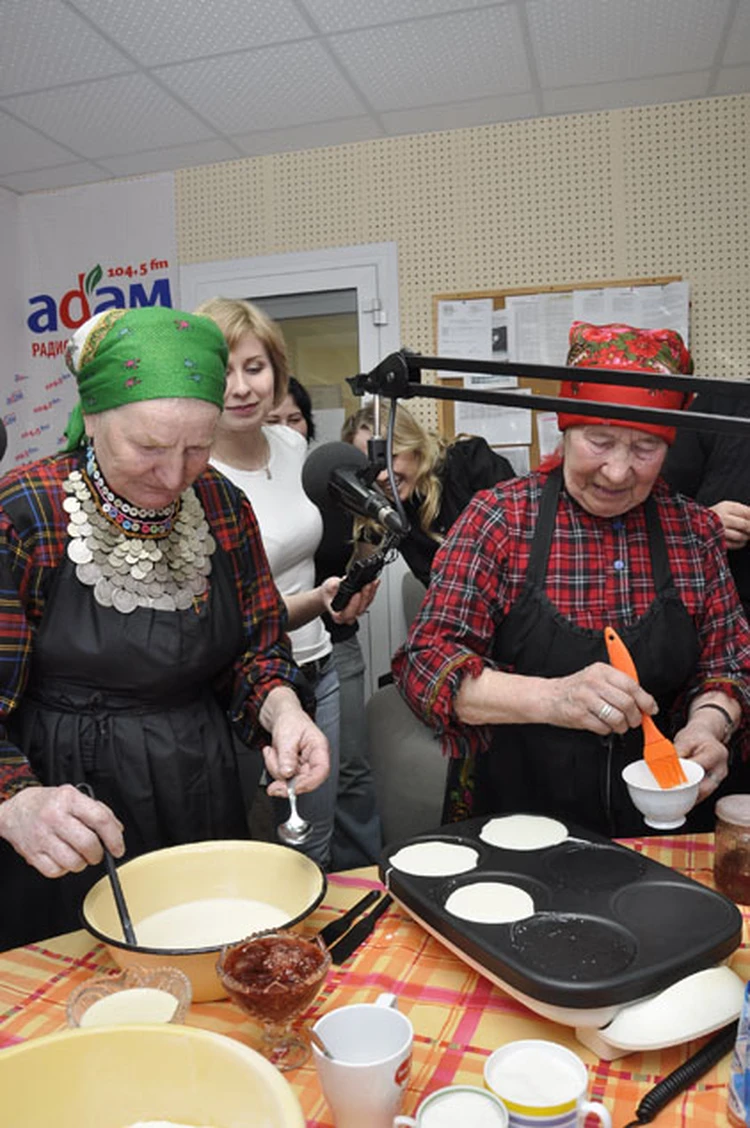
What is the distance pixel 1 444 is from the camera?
4.00 ft

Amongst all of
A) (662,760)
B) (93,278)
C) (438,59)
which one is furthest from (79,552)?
(93,278)

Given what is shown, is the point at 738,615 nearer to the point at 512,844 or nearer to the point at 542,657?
the point at 542,657

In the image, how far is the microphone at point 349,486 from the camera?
1260 millimetres

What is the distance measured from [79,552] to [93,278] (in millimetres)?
3539

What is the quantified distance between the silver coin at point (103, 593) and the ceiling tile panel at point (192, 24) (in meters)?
2.25

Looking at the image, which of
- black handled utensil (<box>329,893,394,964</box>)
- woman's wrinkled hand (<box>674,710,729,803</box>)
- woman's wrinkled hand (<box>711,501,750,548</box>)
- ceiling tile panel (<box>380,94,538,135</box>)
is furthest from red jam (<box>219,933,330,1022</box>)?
ceiling tile panel (<box>380,94,538,135</box>)

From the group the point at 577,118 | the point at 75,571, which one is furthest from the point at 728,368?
the point at 75,571

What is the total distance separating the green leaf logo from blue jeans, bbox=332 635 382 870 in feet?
8.67

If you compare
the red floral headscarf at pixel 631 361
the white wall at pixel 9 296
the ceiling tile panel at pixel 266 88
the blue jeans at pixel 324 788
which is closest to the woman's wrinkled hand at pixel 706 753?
the red floral headscarf at pixel 631 361

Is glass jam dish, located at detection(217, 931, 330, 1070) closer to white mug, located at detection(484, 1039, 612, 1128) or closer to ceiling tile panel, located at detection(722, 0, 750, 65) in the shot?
white mug, located at detection(484, 1039, 612, 1128)

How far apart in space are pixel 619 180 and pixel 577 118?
1.05ft

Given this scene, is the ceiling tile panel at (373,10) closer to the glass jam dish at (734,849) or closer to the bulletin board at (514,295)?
the bulletin board at (514,295)

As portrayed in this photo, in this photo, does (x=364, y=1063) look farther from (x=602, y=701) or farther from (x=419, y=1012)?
(x=602, y=701)

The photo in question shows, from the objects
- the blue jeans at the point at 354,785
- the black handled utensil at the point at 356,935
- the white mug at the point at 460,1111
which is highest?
the white mug at the point at 460,1111
